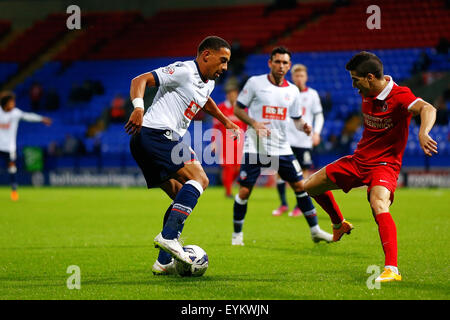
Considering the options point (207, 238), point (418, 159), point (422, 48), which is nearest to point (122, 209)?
point (207, 238)

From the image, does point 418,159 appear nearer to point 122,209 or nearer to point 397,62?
point 397,62

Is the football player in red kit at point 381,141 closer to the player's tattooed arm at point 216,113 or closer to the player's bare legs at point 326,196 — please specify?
the player's bare legs at point 326,196

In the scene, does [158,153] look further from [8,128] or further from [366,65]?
[8,128]

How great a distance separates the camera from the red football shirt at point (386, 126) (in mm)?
5711

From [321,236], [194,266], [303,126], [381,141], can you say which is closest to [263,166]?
[303,126]

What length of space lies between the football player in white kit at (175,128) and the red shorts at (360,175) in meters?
1.37

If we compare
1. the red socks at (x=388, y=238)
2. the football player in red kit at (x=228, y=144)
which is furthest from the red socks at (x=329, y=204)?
the football player in red kit at (x=228, y=144)

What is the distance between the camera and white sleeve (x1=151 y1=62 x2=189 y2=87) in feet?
18.8

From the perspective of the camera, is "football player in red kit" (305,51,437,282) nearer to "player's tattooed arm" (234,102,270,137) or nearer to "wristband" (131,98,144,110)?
"player's tattooed arm" (234,102,270,137)

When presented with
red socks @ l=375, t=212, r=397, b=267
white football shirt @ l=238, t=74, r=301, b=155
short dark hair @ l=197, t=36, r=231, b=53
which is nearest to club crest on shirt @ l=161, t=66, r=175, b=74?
short dark hair @ l=197, t=36, r=231, b=53

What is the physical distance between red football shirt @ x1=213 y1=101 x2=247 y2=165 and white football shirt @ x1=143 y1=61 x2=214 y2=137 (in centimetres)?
883

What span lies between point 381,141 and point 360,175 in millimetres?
380

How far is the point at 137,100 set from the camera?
17.7 ft

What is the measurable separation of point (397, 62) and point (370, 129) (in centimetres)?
1991
